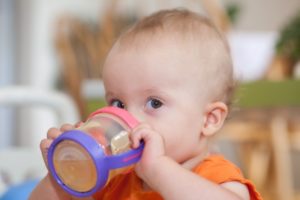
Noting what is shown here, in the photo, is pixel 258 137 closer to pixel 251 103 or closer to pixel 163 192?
pixel 251 103

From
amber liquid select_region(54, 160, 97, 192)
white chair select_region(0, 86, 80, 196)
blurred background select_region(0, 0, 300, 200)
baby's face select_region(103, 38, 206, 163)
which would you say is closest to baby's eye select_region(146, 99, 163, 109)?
baby's face select_region(103, 38, 206, 163)

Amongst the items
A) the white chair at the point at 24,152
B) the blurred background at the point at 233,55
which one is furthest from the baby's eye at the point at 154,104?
the blurred background at the point at 233,55

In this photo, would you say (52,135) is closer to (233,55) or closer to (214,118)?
(214,118)

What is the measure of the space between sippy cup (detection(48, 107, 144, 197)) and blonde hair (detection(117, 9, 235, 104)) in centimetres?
13

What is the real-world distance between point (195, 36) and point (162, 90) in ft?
0.27

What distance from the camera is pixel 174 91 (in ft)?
2.14

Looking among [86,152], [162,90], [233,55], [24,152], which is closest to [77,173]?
[86,152]

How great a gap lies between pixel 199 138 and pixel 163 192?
13 centimetres

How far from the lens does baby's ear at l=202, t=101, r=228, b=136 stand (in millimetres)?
690

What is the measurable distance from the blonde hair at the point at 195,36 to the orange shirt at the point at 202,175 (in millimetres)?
82

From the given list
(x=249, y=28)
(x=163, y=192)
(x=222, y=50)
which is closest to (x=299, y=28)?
(x=249, y=28)

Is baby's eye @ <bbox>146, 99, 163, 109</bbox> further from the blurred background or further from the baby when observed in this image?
the blurred background

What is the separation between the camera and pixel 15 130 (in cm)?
309

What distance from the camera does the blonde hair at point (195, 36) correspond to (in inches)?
26.7
